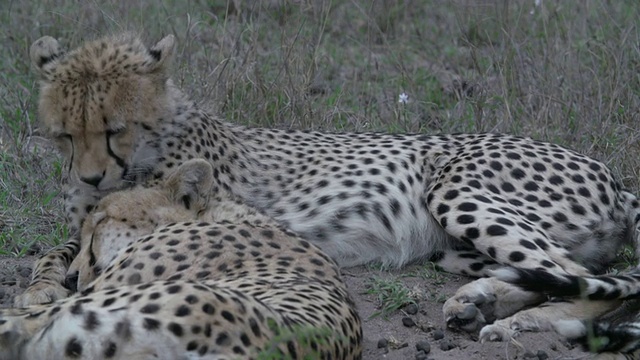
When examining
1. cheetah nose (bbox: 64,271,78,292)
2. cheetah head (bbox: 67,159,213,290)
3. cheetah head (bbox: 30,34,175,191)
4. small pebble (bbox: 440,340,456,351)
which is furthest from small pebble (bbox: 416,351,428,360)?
cheetah head (bbox: 30,34,175,191)

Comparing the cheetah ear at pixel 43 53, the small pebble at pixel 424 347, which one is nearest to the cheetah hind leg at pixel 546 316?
the small pebble at pixel 424 347

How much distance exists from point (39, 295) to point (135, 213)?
431 millimetres

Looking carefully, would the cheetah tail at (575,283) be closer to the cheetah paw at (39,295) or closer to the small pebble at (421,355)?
the small pebble at (421,355)

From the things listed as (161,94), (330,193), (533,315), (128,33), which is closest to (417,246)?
(330,193)

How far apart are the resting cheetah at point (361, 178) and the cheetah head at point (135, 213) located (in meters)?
0.20

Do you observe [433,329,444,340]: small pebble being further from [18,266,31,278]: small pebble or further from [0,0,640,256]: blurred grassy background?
[0,0,640,256]: blurred grassy background

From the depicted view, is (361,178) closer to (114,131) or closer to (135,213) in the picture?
(114,131)

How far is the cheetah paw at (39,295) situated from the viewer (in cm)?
400

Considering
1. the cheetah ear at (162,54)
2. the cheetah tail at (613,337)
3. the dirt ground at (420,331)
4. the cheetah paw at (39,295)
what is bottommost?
the dirt ground at (420,331)

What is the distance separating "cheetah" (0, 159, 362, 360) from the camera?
275 cm

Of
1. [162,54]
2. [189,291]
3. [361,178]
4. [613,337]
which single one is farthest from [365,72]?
[189,291]

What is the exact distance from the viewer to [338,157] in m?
5.11

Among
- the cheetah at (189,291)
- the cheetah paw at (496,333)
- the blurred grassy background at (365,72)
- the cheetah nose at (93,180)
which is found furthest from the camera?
the blurred grassy background at (365,72)

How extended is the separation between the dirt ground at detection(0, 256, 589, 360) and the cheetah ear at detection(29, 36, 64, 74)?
0.78 metres
